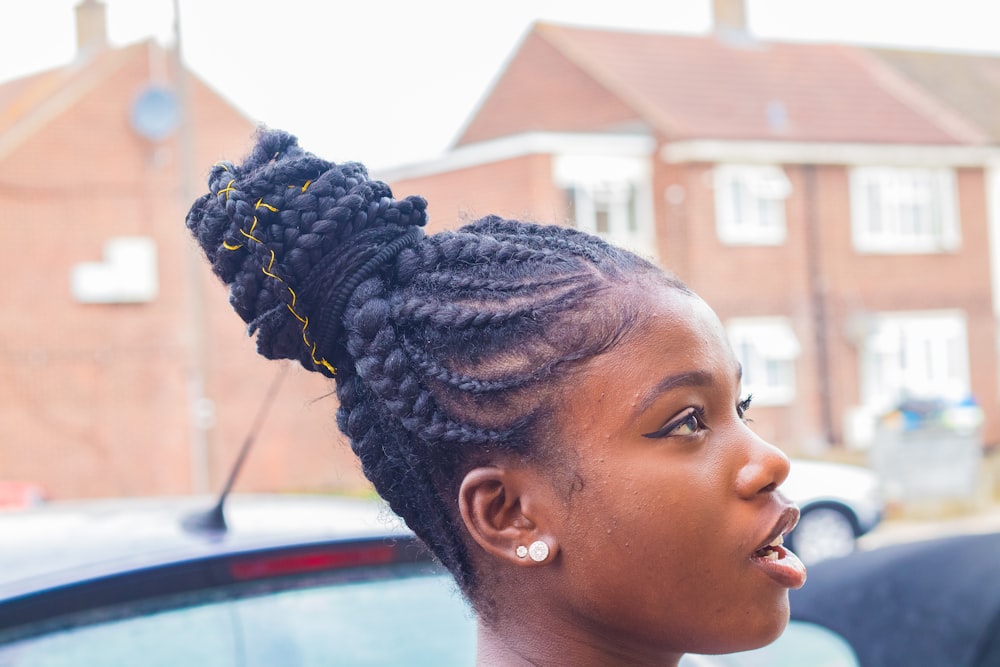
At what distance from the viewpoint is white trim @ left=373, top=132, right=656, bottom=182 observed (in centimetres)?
1878

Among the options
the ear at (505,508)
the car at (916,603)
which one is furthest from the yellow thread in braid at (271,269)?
the car at (916,603)

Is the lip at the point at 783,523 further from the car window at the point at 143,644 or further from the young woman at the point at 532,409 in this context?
the car window at the point at 143,644

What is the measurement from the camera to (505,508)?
4.42ft

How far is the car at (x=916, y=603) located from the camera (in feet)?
12.1

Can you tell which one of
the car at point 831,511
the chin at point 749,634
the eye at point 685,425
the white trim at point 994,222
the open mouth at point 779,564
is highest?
the white trim at point 994,222

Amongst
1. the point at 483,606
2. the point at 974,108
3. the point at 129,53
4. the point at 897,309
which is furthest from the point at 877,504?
the point at 974,108

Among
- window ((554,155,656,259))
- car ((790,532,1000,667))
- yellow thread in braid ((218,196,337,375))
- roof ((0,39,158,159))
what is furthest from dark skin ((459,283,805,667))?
roof ((0,39,158,159))

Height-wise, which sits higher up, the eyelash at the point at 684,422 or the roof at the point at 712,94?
the roof at the point at 712,94

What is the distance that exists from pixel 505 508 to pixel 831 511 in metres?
9.62

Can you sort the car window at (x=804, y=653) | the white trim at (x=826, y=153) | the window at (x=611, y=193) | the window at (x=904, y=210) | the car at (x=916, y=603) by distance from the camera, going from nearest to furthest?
the car window at (x=804, y=653) < the car at (x=916, y=603) < the window at (x=611, y=193) < the white trim at (x=826, y=153) < the window at (x=904, y=210)

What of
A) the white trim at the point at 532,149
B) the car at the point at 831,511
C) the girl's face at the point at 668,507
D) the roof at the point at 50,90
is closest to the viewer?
the girl's face at the point at 668,507

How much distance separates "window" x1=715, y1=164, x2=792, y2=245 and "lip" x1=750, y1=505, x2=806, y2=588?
61.5 feet

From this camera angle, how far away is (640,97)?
20328mm

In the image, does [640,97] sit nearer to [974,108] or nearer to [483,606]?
[974,108]
